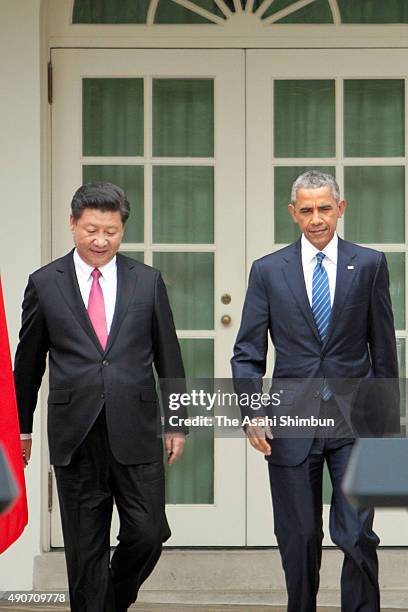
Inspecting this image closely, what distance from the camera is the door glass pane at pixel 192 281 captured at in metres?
6.47

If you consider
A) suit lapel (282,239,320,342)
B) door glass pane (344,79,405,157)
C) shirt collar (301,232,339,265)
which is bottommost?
suit lapel (282,239,320,342)

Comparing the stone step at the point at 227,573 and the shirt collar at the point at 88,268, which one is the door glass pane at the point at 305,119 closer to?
the shirt collar at the point at 88,268

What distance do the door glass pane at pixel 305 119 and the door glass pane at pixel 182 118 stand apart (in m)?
0.33

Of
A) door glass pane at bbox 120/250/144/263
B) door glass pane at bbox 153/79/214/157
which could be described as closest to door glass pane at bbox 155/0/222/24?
door glass pane at bbox 153/79/214/157

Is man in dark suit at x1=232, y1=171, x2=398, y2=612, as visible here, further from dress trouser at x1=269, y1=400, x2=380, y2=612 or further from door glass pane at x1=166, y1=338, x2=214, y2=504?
door glass pane at x1=166, y1=338, x2=214, y2=504

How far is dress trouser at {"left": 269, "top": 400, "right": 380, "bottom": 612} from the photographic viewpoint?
4707 millimetres

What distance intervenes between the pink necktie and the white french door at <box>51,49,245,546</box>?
5.31ft

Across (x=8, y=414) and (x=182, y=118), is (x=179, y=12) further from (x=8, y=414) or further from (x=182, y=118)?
(x=8, y=414)

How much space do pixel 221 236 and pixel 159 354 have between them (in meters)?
1.66

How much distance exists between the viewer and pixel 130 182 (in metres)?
6.48

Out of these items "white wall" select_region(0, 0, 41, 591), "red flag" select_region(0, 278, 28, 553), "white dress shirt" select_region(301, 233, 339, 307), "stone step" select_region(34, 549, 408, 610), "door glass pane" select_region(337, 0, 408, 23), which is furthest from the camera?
"door glass pane" select_region(337, 0, 408, 23)

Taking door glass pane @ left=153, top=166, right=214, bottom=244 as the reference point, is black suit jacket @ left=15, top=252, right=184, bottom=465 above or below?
below

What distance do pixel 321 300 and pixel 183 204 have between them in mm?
1810

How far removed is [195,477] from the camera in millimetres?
6504
